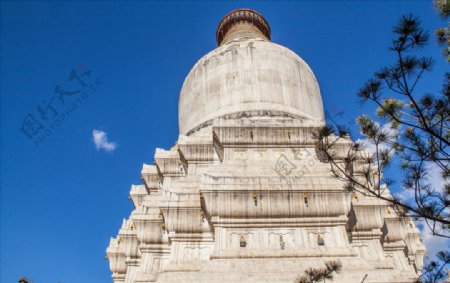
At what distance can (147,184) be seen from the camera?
16.5 meters

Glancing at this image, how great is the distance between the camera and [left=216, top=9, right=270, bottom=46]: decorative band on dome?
21531 mm

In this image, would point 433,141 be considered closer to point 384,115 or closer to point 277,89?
point 384,115

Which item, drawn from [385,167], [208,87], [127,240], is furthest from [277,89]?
[385,167]

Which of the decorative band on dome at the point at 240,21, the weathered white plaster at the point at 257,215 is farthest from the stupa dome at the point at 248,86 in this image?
the decorative band on dome at the point at 240,21

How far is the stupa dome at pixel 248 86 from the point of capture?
15.7 meters

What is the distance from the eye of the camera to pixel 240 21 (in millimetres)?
21547

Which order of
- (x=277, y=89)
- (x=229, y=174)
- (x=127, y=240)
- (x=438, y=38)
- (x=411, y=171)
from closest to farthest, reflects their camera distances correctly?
(x=411, y=171) → (x=438, y=38) → (x=229, y=174) → (x=127, y=240) → (x=277, y=89)

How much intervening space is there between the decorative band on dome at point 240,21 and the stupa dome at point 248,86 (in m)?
3.18

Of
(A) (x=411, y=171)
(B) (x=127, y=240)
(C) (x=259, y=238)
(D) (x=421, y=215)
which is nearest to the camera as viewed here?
(D) (x=421, y=215)

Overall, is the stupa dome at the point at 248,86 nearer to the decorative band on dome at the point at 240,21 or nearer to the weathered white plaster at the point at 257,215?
the weathered white plaster at the point at 257,215

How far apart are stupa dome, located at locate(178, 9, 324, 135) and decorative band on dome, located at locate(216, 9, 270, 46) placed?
3.18 metres

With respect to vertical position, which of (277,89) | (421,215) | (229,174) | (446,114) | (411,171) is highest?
(277,89)

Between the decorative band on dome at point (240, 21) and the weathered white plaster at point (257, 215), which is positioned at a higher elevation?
the decorative band on dome at point (240, 21)

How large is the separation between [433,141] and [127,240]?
11.0m
